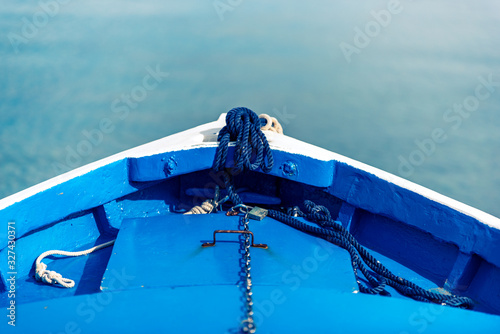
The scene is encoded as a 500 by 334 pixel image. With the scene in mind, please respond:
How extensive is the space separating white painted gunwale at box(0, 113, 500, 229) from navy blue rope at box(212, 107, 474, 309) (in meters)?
0.09

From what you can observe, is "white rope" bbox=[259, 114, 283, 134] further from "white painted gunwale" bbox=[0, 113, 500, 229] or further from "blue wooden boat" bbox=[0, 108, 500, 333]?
"white painted gunwale" bbox=[0, 113, 500, 229]

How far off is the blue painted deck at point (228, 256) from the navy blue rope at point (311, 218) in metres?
0.06

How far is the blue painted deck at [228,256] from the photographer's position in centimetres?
160

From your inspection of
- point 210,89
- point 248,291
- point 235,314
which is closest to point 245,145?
point 248,291

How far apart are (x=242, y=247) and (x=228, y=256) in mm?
93

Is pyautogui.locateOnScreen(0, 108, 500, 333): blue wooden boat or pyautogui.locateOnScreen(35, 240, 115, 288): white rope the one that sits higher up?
pyautogui.locateOnScreen(0, 108, 500, 333): blue wooden boat

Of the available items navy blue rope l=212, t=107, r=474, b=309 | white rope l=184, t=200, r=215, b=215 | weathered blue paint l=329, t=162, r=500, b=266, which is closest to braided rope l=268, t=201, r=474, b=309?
navy blue rope l=212, t=107, r=474, b=309

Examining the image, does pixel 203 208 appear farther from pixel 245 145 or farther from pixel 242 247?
pixel 242 247

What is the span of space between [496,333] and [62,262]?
184 centimetres

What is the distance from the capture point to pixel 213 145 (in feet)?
8.89

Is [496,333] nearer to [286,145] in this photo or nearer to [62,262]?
[286,145]

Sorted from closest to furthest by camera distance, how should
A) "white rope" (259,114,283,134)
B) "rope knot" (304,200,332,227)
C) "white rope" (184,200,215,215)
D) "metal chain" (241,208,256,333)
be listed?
"metal chain" (241,208,256,333), "rope knot" (304,200,332,227), "white rope" (184,200,215,215), "white rope" (259,114,283,134)

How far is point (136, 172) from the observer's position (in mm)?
2701

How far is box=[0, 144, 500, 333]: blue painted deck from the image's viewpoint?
1603 mm
